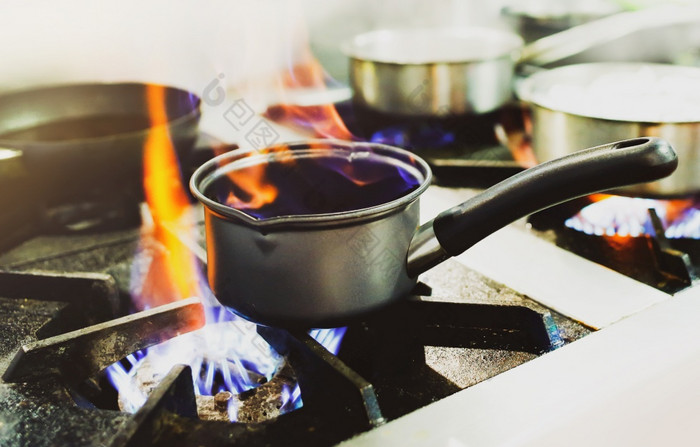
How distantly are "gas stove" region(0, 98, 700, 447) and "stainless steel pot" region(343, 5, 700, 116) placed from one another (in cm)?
41

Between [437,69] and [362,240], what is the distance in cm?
61

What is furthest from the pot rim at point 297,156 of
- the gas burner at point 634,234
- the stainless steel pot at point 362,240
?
the gas burner at point 634,234

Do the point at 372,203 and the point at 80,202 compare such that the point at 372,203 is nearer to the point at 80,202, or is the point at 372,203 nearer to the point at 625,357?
the point at 625,357

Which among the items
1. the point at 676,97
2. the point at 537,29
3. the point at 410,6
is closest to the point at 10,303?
the point at 676,97

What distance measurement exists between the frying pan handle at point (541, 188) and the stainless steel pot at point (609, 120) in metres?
0.32

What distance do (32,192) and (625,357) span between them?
869 millimetres

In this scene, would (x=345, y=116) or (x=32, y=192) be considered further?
(x=345, y=116)

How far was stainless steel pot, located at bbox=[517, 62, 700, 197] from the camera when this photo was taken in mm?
863

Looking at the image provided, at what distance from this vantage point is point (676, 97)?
40.9 inches

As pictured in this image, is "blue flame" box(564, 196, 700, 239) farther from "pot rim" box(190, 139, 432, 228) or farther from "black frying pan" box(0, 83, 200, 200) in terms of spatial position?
"black frying pan" box(0, 83, 200, 200)

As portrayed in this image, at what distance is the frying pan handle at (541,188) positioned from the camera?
56 cm

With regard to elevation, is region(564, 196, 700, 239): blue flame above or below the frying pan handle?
below

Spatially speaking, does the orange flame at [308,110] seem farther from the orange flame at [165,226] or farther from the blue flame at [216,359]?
the blue flame at [216,359]

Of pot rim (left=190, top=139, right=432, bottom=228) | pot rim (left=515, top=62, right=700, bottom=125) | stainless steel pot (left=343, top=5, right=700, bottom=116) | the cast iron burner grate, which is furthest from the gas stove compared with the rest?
stainless steel pot (left=343, top=5, right=700, bottom=116)
